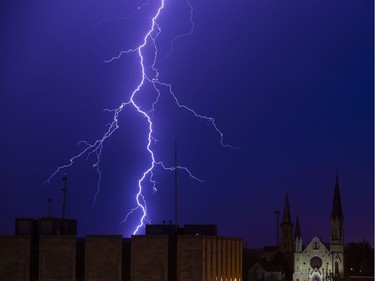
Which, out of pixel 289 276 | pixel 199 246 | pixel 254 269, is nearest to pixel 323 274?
pixel 289 276

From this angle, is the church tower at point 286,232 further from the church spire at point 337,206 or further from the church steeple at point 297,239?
the church spire at point 337,206

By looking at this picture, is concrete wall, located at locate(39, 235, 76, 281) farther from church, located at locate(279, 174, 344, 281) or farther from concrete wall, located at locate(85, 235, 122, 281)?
church, located at locate(279, 174, 344, 281)

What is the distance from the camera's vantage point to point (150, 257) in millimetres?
33344

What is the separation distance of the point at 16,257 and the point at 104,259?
3125mm

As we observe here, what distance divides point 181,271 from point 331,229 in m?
91.5

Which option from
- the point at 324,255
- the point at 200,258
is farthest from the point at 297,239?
the point at 200,258

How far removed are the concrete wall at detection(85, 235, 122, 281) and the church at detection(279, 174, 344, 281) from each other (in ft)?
287

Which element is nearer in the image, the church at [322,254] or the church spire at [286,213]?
the church at [322,254]

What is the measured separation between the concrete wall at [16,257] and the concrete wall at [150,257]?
3.78 metres

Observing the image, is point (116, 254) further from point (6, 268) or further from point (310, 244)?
point (310, 244)

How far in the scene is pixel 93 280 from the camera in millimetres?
33531

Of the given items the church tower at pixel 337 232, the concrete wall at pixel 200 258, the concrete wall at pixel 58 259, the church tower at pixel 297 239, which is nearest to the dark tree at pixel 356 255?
the church tower at pixel 337 232

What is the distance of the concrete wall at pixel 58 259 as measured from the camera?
3366 cm

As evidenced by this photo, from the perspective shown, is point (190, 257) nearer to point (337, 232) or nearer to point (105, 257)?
point (105, 257)
